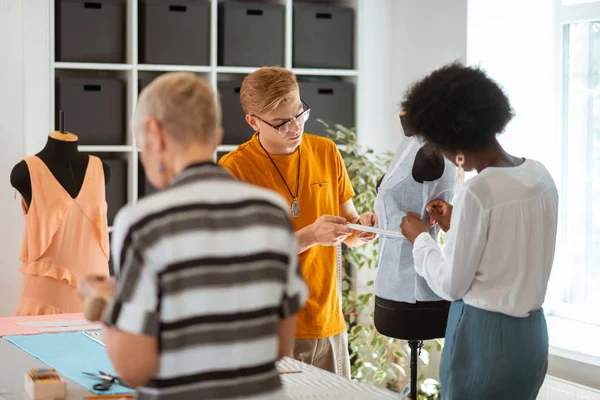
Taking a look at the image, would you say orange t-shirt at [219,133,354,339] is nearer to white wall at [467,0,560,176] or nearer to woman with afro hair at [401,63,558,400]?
woman with afro hair at [401,63,558,400]

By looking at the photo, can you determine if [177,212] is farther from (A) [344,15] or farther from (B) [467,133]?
(A) [344,15]

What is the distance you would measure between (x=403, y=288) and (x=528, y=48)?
1881 millimetres

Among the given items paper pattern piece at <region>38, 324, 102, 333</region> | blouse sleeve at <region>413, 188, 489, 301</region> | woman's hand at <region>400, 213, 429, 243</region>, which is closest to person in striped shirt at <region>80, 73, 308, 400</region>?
blouse sleeve at <region>413, 188, 489, 301</region>

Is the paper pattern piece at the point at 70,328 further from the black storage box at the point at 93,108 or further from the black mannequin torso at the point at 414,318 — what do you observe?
the black storage box at the point at 93,108

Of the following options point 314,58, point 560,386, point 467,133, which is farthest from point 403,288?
point 314,58

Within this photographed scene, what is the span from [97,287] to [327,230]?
1204mm

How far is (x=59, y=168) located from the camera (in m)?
3.30

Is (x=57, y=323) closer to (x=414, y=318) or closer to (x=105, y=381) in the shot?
(x=105, y=381)

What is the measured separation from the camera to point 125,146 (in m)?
3.97

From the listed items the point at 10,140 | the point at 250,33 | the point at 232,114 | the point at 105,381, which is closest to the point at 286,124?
the point at 105,381

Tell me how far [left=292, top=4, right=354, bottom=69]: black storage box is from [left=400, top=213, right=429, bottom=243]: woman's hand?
2.05 metres

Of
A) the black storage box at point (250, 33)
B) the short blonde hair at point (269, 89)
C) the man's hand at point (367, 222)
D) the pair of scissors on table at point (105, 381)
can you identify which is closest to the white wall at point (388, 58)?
the black storage box at point (250, 33)

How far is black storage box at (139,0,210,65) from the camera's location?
392 centimetres

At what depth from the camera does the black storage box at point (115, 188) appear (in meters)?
3.94
